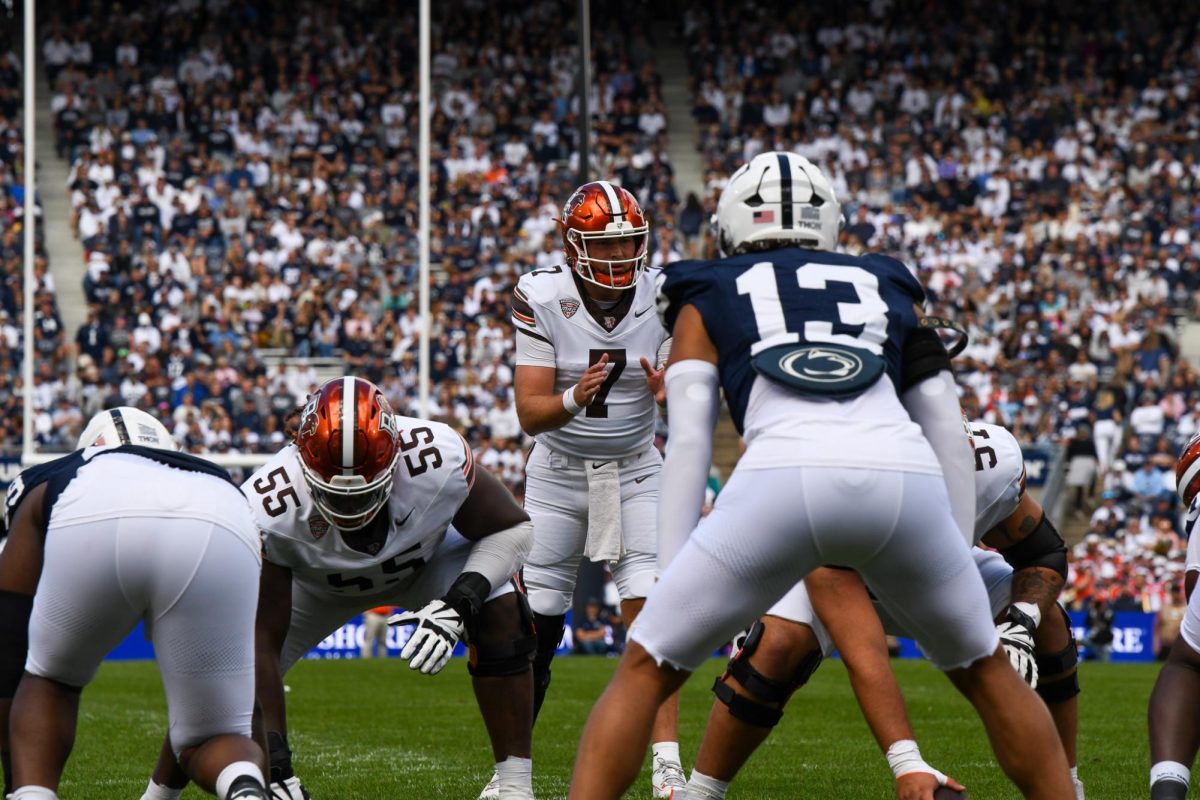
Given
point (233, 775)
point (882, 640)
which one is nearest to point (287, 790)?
point (233, 775)

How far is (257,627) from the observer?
5340 mm

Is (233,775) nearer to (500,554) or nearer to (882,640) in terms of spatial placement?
(500,554)

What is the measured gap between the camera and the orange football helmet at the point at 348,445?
462cm

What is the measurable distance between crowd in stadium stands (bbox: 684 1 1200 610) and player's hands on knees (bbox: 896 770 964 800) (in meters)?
13.0

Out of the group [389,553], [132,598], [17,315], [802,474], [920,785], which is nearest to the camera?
[802,474]

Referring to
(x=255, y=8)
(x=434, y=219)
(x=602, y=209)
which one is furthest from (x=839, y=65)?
(x=602, y=209)

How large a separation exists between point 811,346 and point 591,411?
9.32ft

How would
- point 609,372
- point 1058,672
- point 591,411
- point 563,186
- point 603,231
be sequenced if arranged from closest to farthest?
point 1058,672
point 603,231
point 609,372
point 591,411
point 563,186

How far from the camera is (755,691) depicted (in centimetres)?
514

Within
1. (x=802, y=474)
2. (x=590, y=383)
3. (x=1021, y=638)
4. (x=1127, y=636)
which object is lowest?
(x=1127, y=636)

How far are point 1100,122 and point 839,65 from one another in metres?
3.77

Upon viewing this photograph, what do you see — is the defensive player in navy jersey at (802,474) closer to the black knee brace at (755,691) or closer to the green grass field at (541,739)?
the black knee brace at (755,691)

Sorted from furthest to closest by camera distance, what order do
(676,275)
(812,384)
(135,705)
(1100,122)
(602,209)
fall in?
(1100,122) < (135,705) < (602,209) < (676,275) < (812,384)

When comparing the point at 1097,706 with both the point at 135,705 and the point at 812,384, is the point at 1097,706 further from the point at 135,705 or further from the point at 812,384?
the point at 812,384
